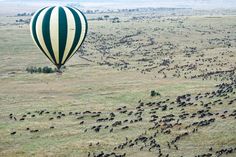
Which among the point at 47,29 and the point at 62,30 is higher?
the point at 47,29

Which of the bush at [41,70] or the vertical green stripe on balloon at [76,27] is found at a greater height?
the vertical green stripe on balloon at [76,27]

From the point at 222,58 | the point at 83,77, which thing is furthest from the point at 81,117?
the point at 222,58

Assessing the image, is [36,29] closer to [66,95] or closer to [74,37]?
[74,37]

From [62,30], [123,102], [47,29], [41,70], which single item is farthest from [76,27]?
[41,70]

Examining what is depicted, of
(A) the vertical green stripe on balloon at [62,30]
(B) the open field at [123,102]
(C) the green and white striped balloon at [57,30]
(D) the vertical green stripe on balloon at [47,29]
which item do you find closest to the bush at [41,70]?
(B) the open field at [123,102]

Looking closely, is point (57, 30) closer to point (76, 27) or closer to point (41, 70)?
point (76, 27)

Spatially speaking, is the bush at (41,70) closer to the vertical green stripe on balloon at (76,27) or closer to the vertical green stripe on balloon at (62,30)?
the vertical green stripe on balloon at (76,27)
